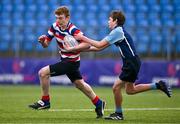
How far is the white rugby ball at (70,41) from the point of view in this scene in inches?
472

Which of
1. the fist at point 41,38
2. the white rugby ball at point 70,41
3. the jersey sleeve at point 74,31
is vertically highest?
the jersey sleeve at point 74,31

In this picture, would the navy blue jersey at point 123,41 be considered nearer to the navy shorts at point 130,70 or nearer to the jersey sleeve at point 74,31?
the navy shorts at point 130,70

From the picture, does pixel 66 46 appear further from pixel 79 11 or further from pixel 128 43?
pixel 79 11

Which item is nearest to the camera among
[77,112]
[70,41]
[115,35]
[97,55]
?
[115,35]

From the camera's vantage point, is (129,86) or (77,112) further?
(77,112)

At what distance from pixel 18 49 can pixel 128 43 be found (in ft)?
41.3

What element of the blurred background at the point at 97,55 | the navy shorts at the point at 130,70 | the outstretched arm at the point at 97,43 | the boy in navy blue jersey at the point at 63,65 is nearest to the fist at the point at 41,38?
the boy in navy blue jersey at the point at 63,65

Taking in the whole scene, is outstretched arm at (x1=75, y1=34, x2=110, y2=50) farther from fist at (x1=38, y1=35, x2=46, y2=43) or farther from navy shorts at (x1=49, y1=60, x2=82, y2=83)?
fist at (x1=38, y1=35, x2=46, y2=43)

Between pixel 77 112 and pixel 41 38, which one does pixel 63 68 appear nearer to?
pixel 41 38

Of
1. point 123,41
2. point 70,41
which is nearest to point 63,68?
point 70,41

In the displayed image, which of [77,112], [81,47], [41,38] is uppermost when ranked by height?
[41,38]

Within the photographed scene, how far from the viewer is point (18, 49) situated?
78.3 feet

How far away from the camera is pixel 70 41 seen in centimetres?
1202

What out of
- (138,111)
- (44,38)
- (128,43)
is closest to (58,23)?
(44,38)
